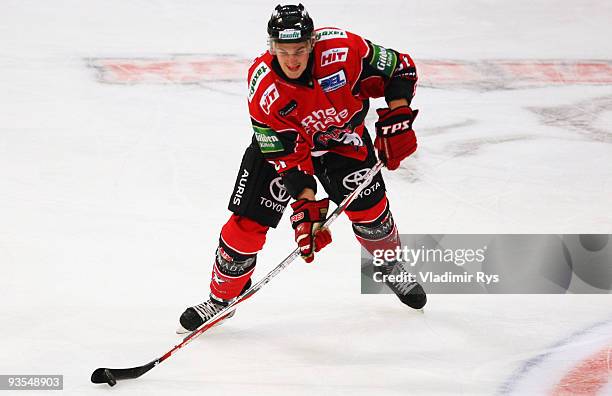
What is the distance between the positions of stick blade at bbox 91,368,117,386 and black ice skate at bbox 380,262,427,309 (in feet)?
4.01

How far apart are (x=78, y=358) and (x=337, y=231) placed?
143 centimetres

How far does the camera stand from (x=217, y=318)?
341 centimetres

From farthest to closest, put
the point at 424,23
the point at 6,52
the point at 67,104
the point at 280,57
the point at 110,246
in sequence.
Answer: the point at 424,23, the point at 6,52, the point at 67,104, the point at 110,246, the point at 280,57

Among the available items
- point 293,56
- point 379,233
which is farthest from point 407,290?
point 293,56

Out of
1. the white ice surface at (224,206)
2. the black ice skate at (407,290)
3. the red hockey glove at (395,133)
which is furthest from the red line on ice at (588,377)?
the red hockey glove at (395,133)

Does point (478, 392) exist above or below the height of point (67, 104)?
below

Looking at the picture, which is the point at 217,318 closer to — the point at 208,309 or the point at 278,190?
the point at 208,309

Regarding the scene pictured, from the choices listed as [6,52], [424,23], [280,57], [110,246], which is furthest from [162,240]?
[424,23]

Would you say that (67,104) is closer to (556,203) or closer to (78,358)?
(78,358)

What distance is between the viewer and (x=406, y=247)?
4195 millimetres

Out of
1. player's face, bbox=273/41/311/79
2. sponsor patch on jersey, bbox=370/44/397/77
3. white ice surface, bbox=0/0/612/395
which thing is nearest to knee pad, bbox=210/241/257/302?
white ice surface, bbox=0/0/612/395

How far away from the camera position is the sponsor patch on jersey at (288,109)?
316 cm

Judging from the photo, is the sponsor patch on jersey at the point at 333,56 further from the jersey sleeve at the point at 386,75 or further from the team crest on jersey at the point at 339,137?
the team crest on jersey at the point at 339,137

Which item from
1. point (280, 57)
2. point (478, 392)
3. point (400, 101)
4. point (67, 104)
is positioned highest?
point (280, 57)
